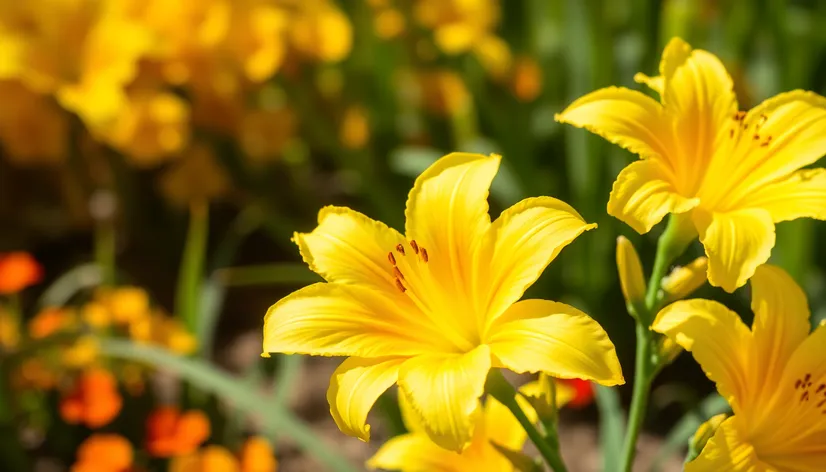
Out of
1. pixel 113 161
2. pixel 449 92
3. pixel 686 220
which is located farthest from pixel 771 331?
pixel 113 161

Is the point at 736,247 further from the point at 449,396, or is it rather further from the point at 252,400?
the point at 252,400

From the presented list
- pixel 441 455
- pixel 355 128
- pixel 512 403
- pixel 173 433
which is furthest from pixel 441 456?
pixel 355 128

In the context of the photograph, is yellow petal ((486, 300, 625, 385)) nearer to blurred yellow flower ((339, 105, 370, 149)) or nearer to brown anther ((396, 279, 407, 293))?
brown anther ((396, 279, 407, 293))

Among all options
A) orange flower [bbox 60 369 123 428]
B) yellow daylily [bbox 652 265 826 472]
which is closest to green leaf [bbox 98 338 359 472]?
orange flower [bbox 60 369 123 428]

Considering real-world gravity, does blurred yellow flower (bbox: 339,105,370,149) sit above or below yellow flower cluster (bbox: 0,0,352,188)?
below

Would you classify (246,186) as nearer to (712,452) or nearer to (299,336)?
(299,336)

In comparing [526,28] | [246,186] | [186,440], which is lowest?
[186,440]
